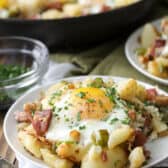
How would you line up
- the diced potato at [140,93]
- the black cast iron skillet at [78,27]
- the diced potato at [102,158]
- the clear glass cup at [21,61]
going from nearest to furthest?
the diced potato at [102,158] → the diced potato at [140,93] → the clear glass cup at [21,61] → the black cast iron skillet at [78,27]

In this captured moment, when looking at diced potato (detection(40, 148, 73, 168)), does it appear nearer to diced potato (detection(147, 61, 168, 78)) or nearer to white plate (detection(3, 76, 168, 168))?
white plate (detection(3, 76, 168, 168))

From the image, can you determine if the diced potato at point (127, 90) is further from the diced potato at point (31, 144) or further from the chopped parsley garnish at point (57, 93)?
the diced potato at point (31, 144)

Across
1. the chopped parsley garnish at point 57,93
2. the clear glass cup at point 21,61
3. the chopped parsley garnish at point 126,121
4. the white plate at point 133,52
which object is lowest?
the clear glass cup at point 21,61

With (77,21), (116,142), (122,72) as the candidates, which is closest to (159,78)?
(122,72)

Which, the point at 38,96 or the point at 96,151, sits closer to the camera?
the point at 96,151

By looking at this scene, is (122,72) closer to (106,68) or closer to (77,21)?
(106,68)

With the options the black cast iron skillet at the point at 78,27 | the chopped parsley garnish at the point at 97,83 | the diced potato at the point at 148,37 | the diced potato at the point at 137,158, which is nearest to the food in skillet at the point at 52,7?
the black cast iron skillet at the point at 78,27
